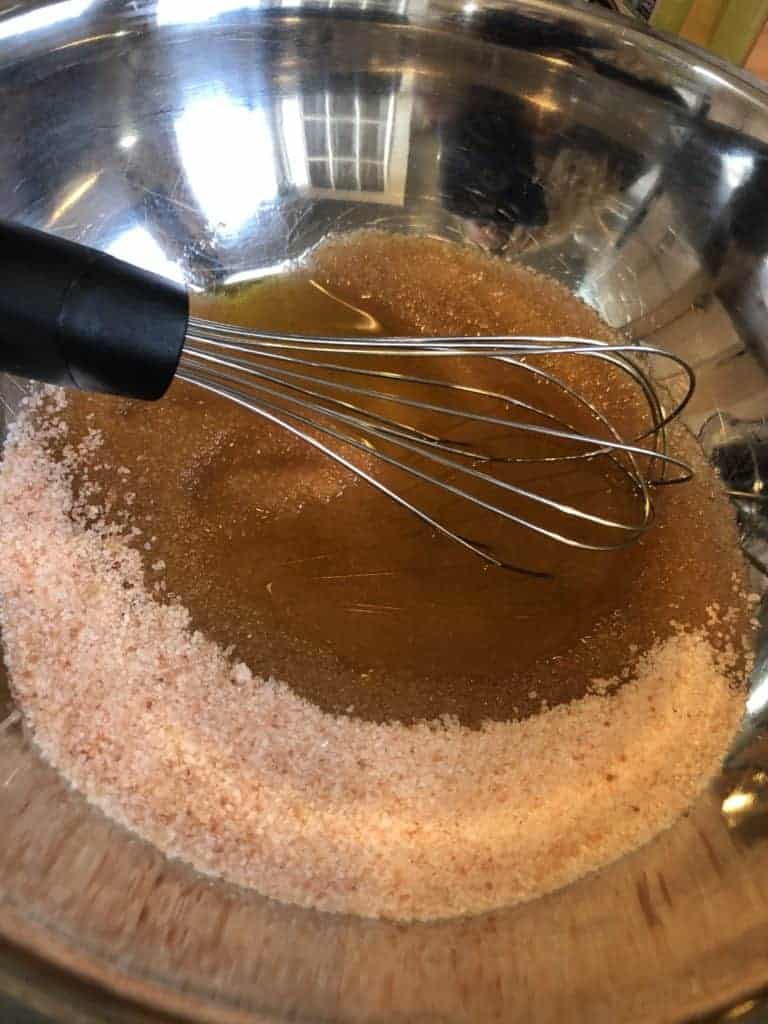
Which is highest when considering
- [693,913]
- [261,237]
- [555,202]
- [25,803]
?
[555,202]

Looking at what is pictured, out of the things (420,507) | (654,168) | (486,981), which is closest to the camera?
(486,981)

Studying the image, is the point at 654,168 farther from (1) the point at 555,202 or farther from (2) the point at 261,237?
(2) the point at 261,237

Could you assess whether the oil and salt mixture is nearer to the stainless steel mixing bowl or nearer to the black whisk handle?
the stainless steel mixing bowl

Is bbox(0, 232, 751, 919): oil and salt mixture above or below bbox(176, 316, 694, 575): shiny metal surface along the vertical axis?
below

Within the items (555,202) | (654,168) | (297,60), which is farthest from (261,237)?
(654,168)

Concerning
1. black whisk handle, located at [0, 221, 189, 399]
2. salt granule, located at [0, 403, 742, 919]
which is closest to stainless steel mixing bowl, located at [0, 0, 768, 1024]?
salt granule, located at [0, 403, 742, 919]

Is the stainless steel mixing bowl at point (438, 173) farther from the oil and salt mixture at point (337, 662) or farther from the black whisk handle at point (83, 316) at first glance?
the black whisk handle at point (83, 316)

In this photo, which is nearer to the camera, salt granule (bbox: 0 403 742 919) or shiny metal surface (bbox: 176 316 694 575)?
salt granule (bbox: 0 403 742 919)

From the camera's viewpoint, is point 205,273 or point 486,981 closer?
point 486,981
